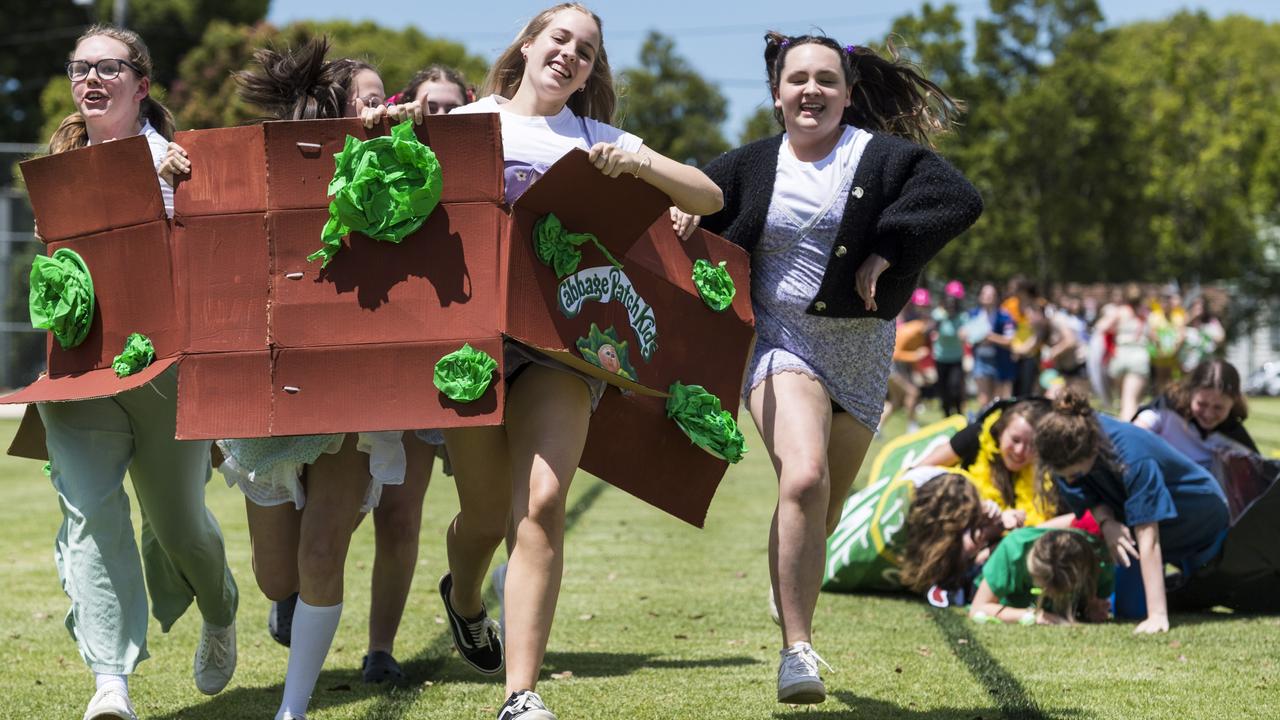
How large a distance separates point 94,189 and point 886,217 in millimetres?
2264

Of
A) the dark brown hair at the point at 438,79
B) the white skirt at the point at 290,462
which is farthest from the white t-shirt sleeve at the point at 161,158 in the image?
the dark brown hair at the point at 438,79

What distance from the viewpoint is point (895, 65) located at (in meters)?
5.36

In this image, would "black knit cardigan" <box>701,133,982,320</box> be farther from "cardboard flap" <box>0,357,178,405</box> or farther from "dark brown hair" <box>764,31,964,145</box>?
"cardboard flap" <box>0,357,178,405</box>

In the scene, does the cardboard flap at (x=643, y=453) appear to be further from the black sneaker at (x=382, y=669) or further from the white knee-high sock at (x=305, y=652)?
the black sneaker at (x=382, y=669)

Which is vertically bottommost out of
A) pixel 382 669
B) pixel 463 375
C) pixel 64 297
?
pixel 382 669

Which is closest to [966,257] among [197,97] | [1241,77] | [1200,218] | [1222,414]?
[1200,218]

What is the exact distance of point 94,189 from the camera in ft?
13.6

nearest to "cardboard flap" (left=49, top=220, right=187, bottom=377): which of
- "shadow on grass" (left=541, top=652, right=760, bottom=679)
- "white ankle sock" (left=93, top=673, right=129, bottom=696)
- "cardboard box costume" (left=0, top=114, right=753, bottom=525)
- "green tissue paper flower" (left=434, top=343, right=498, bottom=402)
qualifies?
"cardboard box costume" (left=0, top=114, right=753, bottom=525)

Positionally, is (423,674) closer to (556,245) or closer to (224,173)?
(556,245)

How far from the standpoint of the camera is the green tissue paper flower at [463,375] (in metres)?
3.71

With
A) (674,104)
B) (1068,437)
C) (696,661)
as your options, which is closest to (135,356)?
(696,661)

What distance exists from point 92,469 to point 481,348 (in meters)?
1.34

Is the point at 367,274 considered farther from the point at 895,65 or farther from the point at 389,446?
the point at 895,65

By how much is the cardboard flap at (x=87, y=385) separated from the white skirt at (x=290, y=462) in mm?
383
